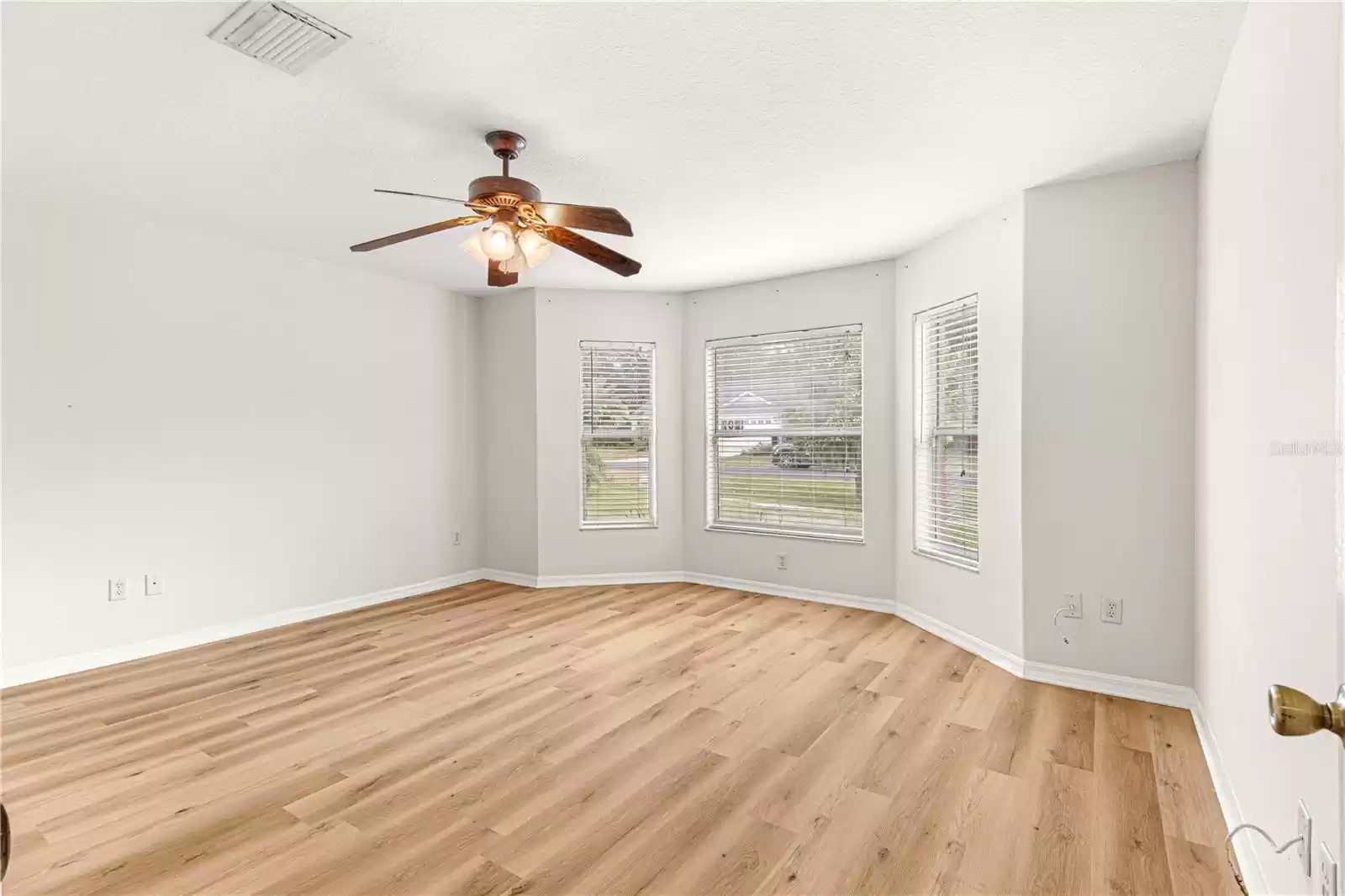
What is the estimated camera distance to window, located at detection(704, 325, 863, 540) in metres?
5.00

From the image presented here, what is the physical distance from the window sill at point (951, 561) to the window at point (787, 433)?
1.81ft

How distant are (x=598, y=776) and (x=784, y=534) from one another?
10.1 feet

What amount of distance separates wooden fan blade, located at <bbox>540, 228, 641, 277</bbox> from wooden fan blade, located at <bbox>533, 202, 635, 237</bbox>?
0.12 m

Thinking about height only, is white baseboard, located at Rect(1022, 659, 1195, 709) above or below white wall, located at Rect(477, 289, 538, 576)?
below

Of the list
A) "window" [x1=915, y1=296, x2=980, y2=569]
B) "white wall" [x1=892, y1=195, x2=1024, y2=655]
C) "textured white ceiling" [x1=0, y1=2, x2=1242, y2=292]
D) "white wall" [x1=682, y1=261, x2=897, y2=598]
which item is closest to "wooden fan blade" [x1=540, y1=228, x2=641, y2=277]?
"textured white ceiling" [x1=0, y1=2, x2=1242, y2=292]

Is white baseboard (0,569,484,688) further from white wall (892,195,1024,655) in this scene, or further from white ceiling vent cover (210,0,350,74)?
white wall (892,195,1024,655)

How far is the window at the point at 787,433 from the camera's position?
5.00 meters

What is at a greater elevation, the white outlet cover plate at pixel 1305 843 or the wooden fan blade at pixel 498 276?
the wooden fan blade at pixel 498 276

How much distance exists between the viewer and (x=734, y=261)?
4730 mm

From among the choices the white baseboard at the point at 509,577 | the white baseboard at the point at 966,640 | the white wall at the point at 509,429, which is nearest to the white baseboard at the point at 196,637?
the white baseboard at the point at 509,577

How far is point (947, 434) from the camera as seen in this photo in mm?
4168

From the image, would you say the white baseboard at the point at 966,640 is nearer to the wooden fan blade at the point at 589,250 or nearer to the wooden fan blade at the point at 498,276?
the wooden fan blade at the point at 589,250

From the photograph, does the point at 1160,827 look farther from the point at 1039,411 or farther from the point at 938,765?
the point at 1039,411

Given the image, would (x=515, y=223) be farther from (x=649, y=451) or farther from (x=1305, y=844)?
(x=649, y=451)
